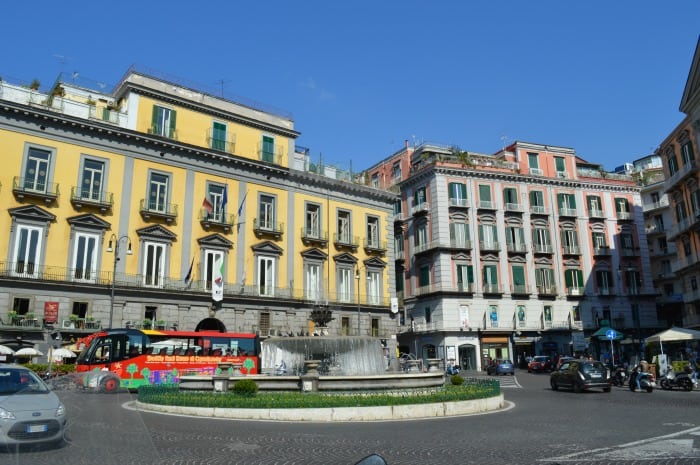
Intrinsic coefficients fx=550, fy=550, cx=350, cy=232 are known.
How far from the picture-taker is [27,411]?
6609mm

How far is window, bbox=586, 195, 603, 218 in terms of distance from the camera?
183 feet

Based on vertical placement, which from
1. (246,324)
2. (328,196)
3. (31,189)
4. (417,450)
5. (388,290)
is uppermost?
(328,196)

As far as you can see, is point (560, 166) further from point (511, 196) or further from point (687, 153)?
point (687, 153)

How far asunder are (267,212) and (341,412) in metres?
25.8

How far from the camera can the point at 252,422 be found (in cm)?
1488

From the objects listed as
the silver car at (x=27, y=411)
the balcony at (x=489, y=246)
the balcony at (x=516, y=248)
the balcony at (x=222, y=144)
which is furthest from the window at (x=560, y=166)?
the silver car at (x=27, y=411)

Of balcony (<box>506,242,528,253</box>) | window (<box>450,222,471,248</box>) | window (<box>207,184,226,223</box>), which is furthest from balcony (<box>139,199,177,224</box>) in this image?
balcony (<box>506,242,528,253</box>)

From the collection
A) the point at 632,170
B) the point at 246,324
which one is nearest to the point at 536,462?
the point at 246,324

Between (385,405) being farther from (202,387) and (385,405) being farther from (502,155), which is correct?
(502,155)

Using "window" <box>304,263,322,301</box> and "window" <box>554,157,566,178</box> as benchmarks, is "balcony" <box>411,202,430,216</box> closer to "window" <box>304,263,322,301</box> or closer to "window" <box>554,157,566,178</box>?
"window" <box>304,263,322,301</box>

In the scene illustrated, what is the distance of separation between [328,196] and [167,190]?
12722mm

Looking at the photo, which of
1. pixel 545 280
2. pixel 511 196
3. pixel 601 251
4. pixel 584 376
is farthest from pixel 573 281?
pixel 584 376

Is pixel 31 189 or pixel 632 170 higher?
pixel 632 170

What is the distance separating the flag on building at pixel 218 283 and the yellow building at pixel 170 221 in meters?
0.09
